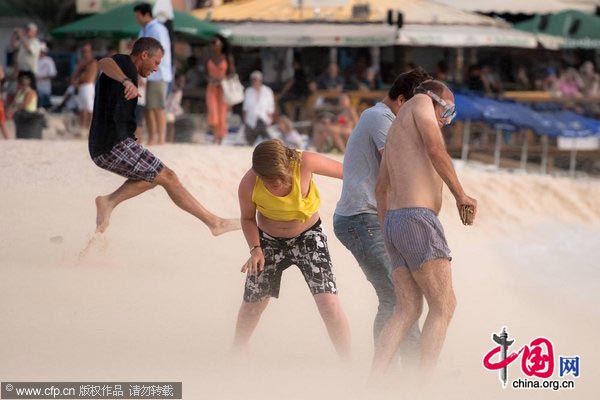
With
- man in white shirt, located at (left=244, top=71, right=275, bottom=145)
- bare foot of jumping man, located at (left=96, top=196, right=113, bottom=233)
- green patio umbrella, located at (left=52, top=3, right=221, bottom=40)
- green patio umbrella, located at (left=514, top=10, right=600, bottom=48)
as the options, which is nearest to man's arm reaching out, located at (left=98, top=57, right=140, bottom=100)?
bare foot of jumping man, located at (left=96, top=196, right=113, bottom=233)

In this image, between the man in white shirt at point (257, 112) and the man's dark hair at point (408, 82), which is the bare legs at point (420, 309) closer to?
the man's dark hair at point (408, 82)

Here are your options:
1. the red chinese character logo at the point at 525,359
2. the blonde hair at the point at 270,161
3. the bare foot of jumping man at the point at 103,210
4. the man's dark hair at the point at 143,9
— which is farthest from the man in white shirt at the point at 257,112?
the blonde hair at the point at 270,161

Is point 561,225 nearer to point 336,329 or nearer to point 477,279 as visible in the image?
point 477,279

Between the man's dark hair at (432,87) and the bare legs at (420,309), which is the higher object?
the man's dark hair at (432,87)

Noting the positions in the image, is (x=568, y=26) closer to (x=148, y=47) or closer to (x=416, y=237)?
(x=148, y=47)

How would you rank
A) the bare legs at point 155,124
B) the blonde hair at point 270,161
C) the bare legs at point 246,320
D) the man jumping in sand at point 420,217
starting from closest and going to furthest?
the man jumping in sand at point 420,217 → the blonde hair at point 270,161 → the bare legs at point 246,320 → the bare legs at point 155,124

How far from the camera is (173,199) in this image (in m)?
9.31

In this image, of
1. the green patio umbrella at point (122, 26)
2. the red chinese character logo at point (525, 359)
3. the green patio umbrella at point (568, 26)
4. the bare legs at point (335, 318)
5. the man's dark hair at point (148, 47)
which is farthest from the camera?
the green patio umbrella at point (568, 26)

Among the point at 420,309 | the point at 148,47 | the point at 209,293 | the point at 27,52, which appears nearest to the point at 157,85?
the point at 148,47

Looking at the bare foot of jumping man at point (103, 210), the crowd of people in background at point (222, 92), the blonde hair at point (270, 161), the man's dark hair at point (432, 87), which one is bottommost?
the crowd of people in background at point (222, 92)

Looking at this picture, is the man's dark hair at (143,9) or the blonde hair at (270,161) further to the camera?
the man's dark hair at (143,9)

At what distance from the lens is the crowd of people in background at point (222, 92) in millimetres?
14074

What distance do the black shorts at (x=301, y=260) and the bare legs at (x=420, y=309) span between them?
70cm

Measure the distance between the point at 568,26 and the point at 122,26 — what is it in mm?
9060
